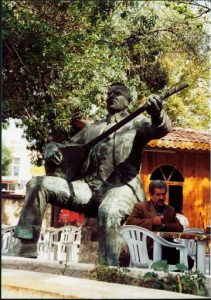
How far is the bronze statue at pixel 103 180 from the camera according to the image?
3701 mm

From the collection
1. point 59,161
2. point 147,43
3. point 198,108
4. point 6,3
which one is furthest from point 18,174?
point 59,161

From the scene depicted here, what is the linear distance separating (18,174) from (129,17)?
2705cm

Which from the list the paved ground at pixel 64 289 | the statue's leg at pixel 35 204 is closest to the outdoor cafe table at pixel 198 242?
the statue's leg at pixel 35 204

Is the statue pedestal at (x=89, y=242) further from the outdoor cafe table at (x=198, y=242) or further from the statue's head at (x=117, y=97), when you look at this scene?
the statue's head at (x=117, y=97)

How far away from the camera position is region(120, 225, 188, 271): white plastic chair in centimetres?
373

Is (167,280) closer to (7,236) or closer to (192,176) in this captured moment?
(7,236)

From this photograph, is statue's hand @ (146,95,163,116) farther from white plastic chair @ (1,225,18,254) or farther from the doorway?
the doorway

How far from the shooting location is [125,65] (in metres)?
9.46

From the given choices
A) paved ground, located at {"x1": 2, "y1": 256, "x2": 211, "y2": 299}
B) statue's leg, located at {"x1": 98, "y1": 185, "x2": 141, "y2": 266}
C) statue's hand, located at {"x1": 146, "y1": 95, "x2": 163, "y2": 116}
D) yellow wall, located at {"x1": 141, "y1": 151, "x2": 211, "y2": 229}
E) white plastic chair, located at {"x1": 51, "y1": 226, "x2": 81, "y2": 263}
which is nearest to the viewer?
paved ground, located at {"x1": 2, "y1": 256, "x2": 211, "y2": 299}

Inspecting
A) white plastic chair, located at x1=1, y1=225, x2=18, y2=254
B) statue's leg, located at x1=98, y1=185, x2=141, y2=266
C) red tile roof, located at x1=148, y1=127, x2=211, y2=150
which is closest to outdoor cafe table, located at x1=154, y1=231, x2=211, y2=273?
statue's leg, located at x1=98, y1=185, x2=141, y2=266

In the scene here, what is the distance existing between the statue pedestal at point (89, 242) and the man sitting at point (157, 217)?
278 millimetres

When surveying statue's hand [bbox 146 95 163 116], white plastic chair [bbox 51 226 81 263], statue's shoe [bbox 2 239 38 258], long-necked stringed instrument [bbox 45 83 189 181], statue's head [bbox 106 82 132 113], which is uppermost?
statue's head [bbox 106 82 132 113]

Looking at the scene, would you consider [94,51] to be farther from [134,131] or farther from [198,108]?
[198,108]

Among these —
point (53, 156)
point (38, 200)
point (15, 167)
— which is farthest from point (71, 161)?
point (15, 167)
